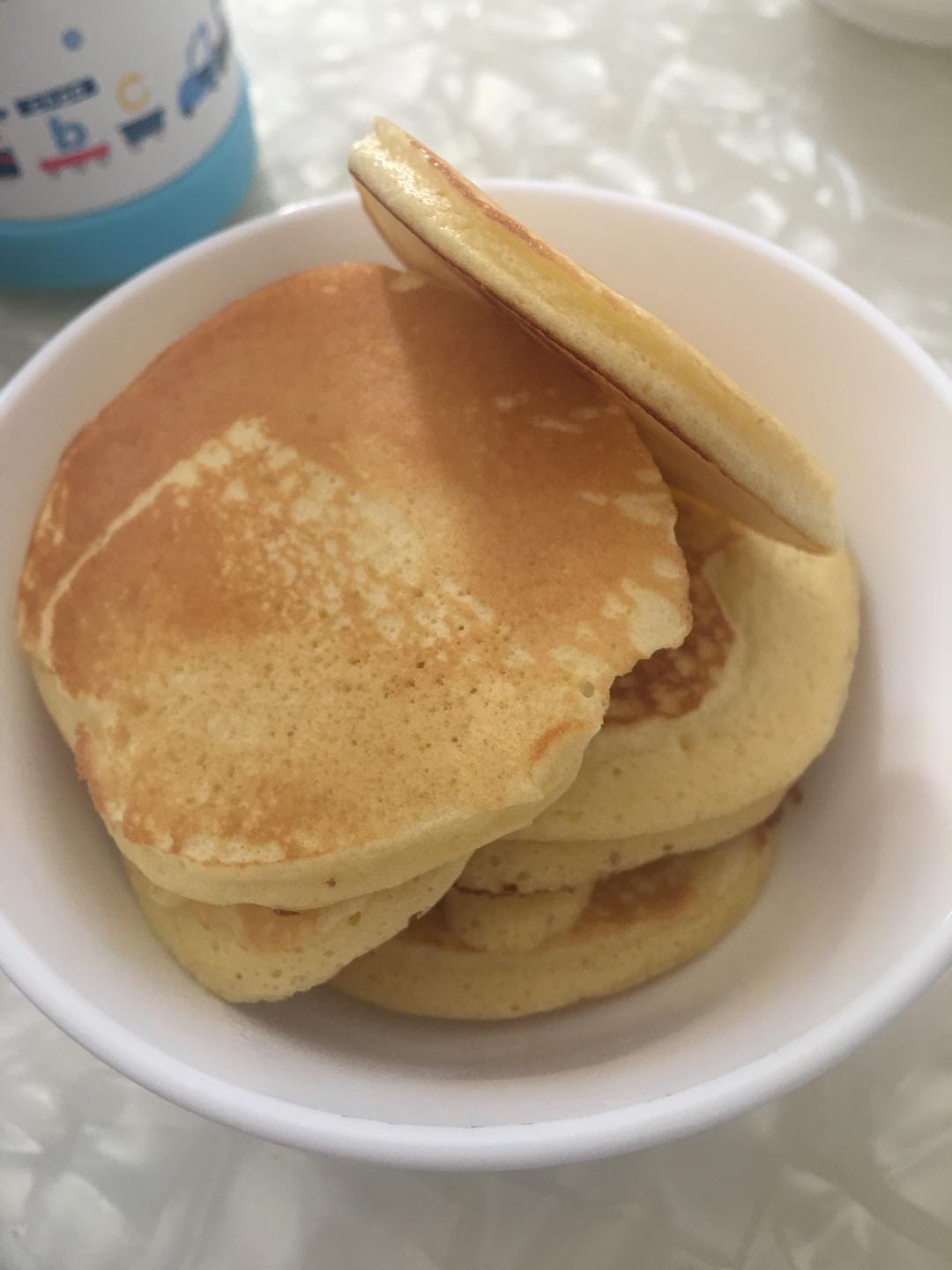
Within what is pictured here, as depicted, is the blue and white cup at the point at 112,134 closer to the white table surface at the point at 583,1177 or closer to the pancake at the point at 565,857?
the white table surface at the point at 583,1177

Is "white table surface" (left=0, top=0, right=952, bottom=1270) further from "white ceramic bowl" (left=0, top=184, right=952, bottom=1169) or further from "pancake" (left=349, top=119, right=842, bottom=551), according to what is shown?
"pancake" (left=349, top=119, right=842, bottom=551)

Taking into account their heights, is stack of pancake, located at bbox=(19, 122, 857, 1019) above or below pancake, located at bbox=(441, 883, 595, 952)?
above

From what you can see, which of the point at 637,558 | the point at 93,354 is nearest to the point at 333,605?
the point at 637,558

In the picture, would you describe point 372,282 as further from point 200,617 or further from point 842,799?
point 842,799

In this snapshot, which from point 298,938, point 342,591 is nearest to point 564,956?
point 298,938

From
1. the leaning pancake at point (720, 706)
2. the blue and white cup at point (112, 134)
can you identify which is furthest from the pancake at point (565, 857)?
the blue and white cup at point (112, 134)

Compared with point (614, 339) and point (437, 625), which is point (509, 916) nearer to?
point (437, 625)

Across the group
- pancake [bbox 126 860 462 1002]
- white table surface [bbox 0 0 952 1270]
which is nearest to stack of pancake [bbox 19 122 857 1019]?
pancake [bbox 126 860 462 1002]
